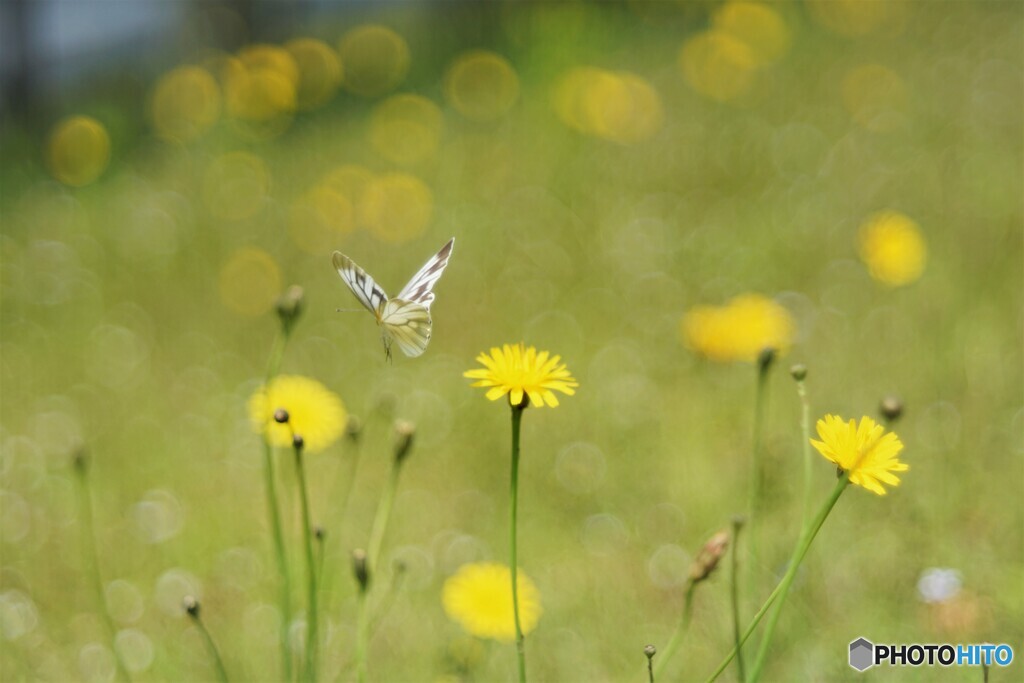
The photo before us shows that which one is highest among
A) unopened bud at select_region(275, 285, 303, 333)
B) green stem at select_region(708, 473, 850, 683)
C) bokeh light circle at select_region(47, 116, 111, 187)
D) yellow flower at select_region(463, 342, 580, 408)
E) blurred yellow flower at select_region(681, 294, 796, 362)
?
bokeh light circle at select_region(47, 116, 111, 187)

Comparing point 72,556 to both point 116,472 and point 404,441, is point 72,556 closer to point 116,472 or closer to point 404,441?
point 116,472

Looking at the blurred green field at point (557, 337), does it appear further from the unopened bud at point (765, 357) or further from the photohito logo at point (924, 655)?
the unopened bud at point (765, 357)

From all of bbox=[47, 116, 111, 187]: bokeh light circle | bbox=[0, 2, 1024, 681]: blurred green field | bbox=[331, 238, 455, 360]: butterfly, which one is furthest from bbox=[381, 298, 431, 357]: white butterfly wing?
bbox=[47, 116, 111, 187]: bokeh light circle

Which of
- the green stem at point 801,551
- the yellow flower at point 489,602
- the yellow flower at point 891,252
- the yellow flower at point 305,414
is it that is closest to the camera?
the green stem at point 801,551

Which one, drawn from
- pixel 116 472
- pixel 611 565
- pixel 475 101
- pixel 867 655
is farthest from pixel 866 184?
pixel 116 472

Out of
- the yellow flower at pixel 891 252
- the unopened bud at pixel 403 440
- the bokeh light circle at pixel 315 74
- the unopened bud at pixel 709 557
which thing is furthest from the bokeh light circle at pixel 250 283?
the unopened bud at pixel 709 557

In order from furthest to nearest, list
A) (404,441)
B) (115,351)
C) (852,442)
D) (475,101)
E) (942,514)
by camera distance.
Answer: (475,101) → (115,351) → (942,514) → (404,441) → (852,442)

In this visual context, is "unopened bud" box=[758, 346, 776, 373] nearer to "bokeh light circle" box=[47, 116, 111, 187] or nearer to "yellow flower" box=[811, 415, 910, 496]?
"yellow flower" box=[811, 415, 910, 496]
